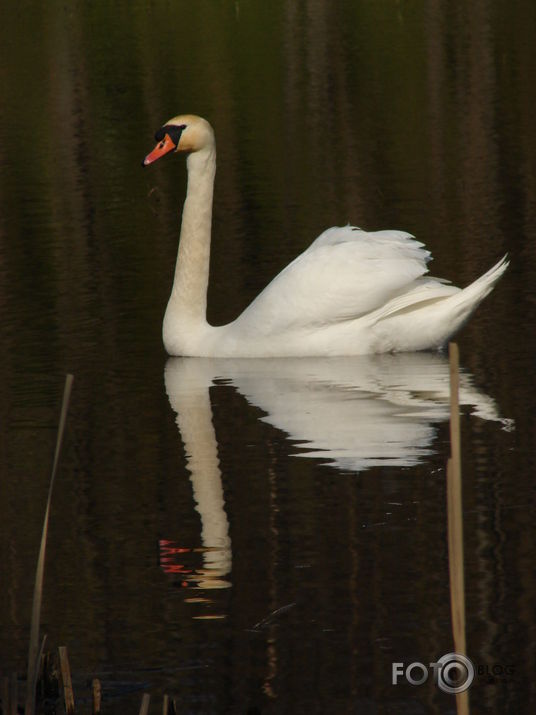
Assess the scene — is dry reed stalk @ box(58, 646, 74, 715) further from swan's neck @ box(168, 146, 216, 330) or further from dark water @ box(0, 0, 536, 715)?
swan's neck @ box(168, 146, 216, 330)

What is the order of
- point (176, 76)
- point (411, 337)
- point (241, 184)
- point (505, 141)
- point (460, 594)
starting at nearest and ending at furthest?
point (460, 594) < point (411, 337) < point (241, 184) < point (505, 141) < point (176, 76)

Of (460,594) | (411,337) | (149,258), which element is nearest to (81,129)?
(149,258)

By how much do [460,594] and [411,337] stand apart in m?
5.69

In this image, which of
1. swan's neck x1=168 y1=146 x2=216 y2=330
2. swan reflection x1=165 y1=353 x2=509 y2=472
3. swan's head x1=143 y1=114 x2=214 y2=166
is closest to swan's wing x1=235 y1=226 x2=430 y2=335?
swan reflection x1=165 y1=353 x2=509 y2=472

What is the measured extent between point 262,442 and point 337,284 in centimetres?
169

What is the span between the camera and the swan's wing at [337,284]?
8945mm

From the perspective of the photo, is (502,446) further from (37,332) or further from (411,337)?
(37,332)

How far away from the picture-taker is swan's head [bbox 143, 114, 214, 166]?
9.77 meters

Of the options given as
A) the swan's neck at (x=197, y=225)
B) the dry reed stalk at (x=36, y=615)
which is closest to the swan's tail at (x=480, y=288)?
the swan's neck at (x=197, y=225)

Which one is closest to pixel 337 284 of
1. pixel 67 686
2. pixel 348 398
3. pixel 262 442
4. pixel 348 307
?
pixel 348 307

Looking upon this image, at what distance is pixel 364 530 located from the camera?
6105 millimetres

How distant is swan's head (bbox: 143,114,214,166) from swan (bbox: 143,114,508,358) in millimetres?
1007

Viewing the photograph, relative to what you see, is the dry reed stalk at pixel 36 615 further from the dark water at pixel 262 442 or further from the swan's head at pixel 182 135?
the swan's head at pixel 182 135

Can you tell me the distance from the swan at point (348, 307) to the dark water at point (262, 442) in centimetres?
12
